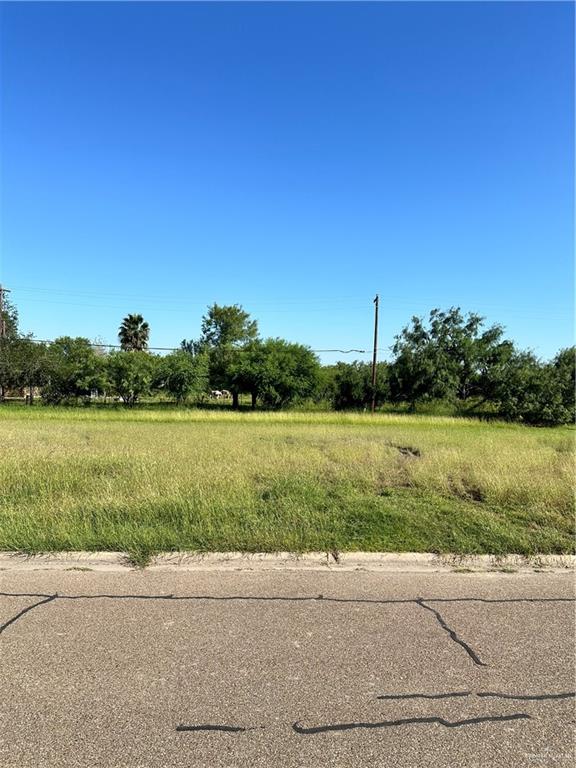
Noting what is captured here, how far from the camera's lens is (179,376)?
41375 millimetres

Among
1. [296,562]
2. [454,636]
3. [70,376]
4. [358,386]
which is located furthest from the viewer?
[358,386]

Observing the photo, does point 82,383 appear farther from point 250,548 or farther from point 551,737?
point 551,737

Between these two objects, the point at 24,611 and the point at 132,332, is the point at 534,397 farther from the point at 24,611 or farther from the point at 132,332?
the point at 132,332

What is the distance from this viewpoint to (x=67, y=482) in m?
7.30

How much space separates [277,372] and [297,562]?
36.0m

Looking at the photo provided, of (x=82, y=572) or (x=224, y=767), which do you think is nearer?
(x=224, y=767)

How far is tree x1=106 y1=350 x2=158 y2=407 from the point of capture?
133 ft

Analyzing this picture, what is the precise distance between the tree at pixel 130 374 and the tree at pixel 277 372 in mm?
7372

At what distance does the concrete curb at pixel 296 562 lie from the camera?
15.6ft

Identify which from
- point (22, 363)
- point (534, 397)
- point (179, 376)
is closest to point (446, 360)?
point (534, 397)

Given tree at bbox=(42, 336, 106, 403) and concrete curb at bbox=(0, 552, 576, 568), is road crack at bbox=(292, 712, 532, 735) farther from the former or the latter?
tree at bbox=(42, 336, 106, 403)

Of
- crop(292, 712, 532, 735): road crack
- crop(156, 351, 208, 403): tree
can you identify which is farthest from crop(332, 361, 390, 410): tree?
crop(292, 712, 532, 735): road crack

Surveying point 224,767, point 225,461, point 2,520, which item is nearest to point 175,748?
point 224,767

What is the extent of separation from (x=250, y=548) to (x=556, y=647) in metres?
2.91
